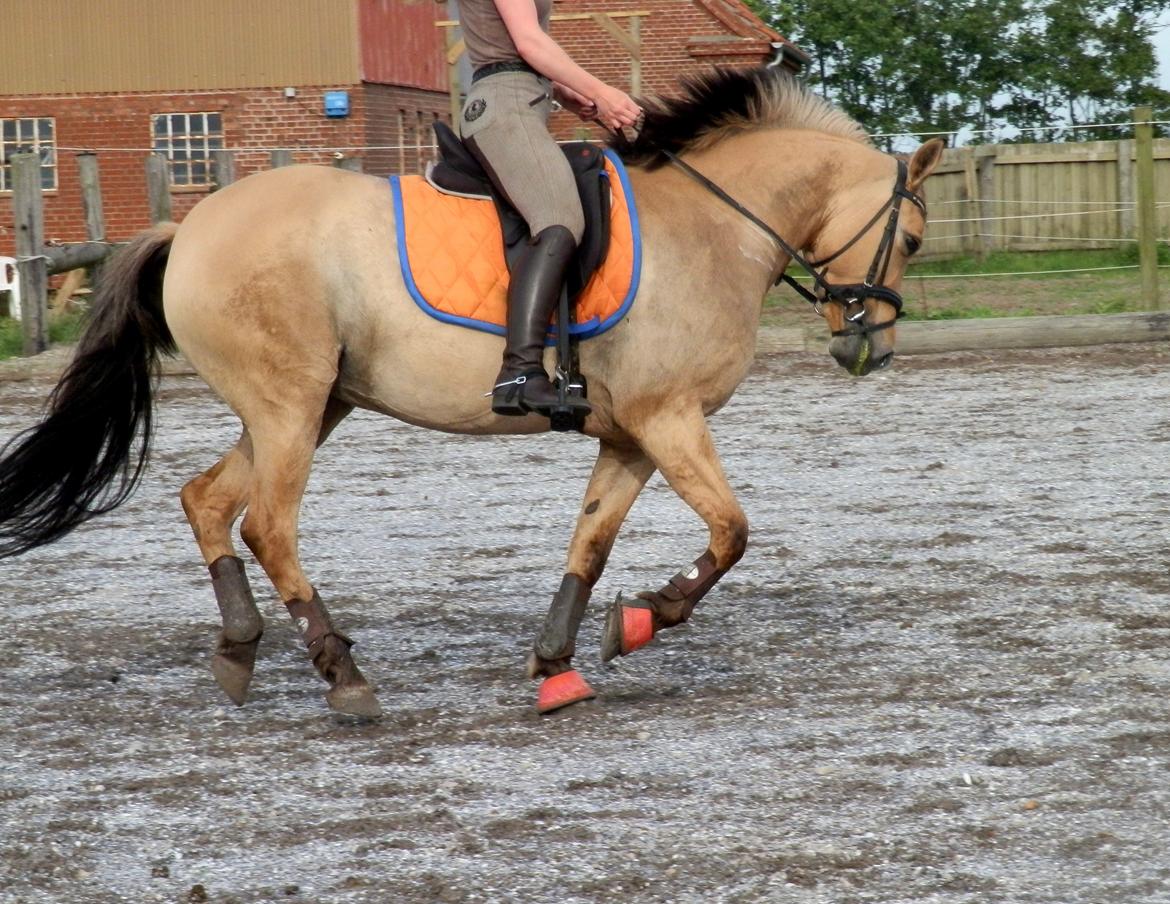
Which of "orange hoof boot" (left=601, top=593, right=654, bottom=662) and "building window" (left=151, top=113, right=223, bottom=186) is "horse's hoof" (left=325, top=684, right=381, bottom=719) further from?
"building window" (left=151, top=113, right=223, bottom=186)

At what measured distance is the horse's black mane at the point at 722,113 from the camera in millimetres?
5383

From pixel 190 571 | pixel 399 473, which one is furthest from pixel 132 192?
pixel 190 571

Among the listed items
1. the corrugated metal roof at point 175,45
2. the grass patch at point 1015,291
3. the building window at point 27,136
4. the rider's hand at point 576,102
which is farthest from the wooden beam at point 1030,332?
the building window at point 27,136

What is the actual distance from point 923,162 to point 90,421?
2.77 metres

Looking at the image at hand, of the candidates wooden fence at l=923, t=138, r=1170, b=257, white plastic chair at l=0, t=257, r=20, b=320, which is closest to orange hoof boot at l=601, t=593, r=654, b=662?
white plastic chair at l=0, t=257, r=20, b=320

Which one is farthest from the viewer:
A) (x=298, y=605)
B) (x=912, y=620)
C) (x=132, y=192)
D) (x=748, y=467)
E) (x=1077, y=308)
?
(x=132, y=192)

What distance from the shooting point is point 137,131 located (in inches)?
1091

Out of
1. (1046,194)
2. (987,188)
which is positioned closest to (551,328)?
(987,188)

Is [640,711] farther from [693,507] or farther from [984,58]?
[984,58]

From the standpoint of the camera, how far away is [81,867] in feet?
12.4

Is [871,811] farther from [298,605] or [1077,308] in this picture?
[1077,308]

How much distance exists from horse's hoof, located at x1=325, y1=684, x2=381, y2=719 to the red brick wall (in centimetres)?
2231

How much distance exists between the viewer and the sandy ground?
146 inches

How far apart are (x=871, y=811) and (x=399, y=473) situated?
18.2ft
